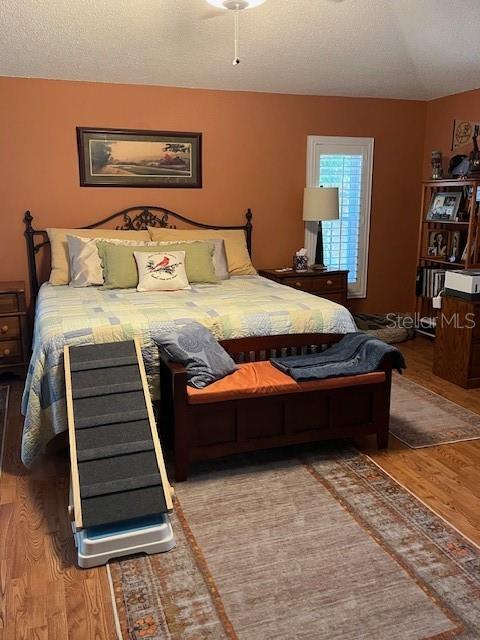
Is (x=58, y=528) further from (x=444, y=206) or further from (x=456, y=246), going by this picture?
(x=444, y=206)

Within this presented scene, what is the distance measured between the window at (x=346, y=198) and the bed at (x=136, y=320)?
154 cm

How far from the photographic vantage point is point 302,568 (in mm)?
2166

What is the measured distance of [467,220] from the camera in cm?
489

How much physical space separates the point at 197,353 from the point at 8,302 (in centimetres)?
195

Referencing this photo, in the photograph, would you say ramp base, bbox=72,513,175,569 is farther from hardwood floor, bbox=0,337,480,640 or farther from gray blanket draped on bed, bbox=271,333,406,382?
gray blanket draped on bed, bbox=271,333,406,382

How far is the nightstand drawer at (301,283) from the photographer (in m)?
5.01

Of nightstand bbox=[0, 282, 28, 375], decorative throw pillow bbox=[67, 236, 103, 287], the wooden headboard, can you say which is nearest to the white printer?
the wooden headboard

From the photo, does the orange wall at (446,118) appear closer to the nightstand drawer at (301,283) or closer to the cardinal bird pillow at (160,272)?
the nightstand drawer at (301,283)

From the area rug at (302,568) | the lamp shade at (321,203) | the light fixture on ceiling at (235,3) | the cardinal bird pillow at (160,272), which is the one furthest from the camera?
the lamp shade at (321,203)

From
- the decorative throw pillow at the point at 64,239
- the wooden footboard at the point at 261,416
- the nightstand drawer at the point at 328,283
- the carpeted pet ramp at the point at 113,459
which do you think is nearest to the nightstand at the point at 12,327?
the decorative throw pillow at the point at 64,239

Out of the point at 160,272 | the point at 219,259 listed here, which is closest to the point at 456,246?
the point at 219,259

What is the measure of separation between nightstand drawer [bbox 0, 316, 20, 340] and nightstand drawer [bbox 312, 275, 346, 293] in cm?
250

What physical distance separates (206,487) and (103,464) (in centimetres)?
61

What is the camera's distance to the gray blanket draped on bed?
2.97m
